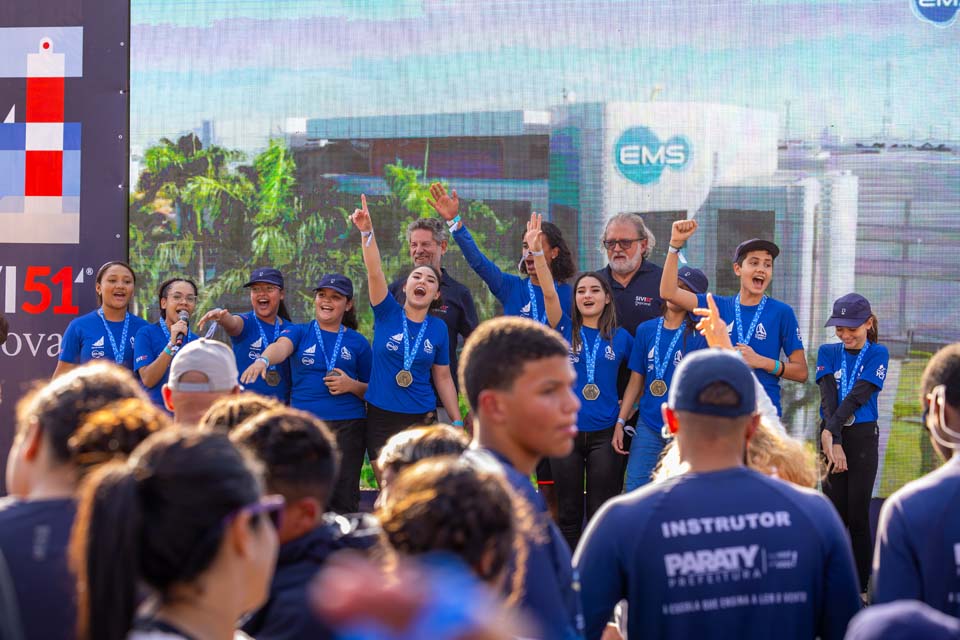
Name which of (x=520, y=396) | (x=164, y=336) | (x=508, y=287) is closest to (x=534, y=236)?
(x=508, y=287)

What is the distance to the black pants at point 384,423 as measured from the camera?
568 cm

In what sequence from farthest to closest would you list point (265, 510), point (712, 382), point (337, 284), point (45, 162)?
point (45, 162) → point (337, 284) → point (712, 382) → point (265, 510)

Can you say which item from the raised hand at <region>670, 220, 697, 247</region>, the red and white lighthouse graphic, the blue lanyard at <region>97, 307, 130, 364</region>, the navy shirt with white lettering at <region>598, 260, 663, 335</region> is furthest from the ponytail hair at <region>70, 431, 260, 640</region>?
the red and white lighthouse graphic

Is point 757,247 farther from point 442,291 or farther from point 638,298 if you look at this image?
point 442,291

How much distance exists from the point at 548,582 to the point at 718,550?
499mm

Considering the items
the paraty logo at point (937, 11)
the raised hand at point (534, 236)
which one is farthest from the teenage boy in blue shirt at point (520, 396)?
the paraty logo at point (937, 11)

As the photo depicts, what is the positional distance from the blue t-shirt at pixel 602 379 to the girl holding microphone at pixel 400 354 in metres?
0.81

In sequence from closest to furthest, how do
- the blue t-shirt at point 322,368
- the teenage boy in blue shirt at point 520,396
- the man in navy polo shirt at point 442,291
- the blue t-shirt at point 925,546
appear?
1. the teenage boy in blue shirt at point 520,396
2. the blue t-shirt at point 925,546
3. the blue t-shirt at point 322,368
4. the man in navy polo shirt at point 442,291

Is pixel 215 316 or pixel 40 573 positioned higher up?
pixel 215 316

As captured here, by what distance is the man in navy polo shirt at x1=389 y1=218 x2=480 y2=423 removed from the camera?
6.01 metres

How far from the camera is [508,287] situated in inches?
229

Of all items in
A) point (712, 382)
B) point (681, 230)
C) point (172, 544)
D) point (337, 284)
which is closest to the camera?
point (172, 544)

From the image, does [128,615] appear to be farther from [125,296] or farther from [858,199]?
[858,199]

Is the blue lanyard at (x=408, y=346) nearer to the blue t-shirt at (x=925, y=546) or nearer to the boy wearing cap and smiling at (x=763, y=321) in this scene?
the boy wearing cap and smiling at (x=763, y=321)
